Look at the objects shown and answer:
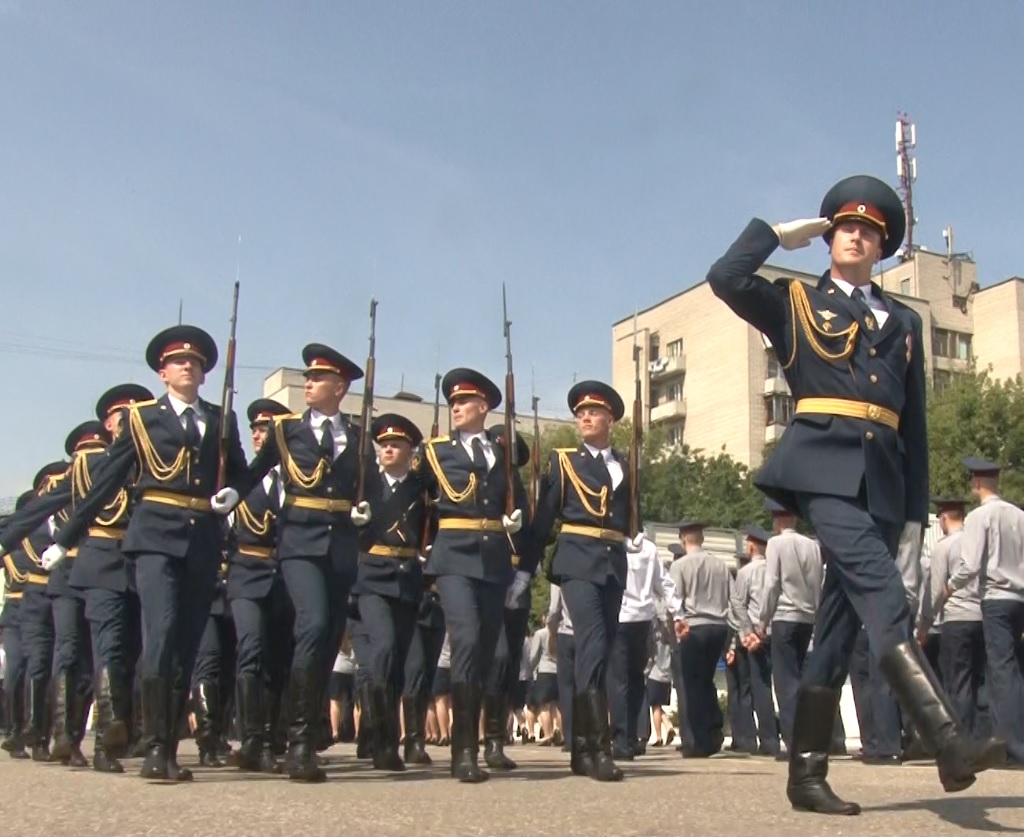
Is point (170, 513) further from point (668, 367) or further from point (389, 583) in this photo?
point (668, 367)

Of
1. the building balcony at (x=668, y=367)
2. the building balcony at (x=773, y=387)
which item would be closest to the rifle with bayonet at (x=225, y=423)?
the building balcony at (x=773, y=387)

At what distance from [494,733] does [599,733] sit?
201cm

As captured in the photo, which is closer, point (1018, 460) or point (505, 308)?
point (505, 308)

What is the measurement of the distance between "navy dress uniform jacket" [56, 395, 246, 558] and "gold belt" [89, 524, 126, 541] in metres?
1.28

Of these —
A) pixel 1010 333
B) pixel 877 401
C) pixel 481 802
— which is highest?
pixel 1010 333

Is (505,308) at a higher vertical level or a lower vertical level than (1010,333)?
lower

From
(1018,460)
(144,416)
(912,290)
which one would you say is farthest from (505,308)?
(912,290)

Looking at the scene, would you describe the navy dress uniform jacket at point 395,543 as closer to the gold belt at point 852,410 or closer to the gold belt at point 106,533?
the gold belt at point 106,533

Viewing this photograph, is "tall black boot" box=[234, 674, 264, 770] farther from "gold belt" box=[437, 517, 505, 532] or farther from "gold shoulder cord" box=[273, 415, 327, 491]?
"gold belt" box=[437, 517, 505, 532]

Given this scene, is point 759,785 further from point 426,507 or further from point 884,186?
point 426,507

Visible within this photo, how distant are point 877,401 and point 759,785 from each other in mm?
2194

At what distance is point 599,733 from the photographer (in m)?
8.04

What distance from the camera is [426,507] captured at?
33.9ft

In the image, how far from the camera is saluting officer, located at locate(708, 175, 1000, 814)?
5.66 meters
